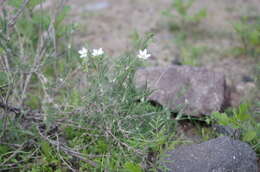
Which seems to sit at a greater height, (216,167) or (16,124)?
(16,124)

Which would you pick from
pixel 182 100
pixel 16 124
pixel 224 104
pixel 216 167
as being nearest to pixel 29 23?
pixel 16 124

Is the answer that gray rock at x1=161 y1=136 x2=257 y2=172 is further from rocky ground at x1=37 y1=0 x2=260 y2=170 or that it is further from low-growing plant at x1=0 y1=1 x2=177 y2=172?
rocky ground at x1=37 y1=0 x2=260 y2=170

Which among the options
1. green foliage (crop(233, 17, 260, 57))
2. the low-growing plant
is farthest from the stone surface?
green foliage (crop(233, 17, 260, 57))

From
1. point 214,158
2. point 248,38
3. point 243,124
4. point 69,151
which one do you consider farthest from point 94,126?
point 248,38

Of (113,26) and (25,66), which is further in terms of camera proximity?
(113,26)

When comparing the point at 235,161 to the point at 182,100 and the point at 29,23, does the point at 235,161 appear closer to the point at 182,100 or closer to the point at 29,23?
the point at 182,100

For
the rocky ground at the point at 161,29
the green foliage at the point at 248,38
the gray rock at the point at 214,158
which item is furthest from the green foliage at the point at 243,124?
the green foliage at the point at 248,38
